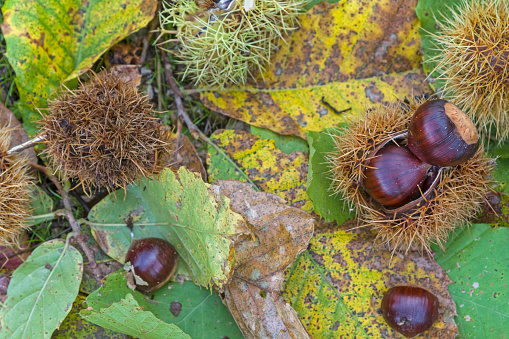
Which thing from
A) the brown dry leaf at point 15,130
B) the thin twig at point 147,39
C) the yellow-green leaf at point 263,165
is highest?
the thin twig at point 147,39

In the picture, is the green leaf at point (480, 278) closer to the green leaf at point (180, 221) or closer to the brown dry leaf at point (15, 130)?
the green leaf at point (180, 221)

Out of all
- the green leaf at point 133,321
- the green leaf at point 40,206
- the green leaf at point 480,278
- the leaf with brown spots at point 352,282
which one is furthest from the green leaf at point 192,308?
the green leaf at point 480,278

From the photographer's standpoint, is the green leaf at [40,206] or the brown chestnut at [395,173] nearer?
the brown chestnut at [395,173]

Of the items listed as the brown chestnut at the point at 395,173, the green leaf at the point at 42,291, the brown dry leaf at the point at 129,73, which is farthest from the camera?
the brown dry leaf at the point at 129,73

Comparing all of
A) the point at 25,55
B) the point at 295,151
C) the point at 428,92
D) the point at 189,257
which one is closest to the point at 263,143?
the point at 295,151

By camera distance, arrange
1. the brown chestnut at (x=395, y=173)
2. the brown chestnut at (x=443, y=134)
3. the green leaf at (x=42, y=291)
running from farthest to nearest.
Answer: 1. the green leaf at (x=42, y=291)
2. the brown chestnut at (x=395, y=173)
3. the brown chestnut at (x=443, y=134)
